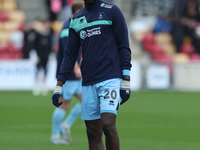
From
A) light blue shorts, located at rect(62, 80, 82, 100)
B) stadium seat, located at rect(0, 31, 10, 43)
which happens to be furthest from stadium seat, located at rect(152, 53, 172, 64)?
light blue shorts, located at rect(62, 80, 82, 100)

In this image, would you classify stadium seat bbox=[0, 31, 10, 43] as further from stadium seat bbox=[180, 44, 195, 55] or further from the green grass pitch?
stadium seat bbox=[180, 44, 195, 55]

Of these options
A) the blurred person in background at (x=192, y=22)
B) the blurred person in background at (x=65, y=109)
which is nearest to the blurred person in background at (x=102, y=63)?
the blurred person in background at (x=65, y=109)

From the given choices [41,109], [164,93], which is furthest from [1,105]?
[164,93]

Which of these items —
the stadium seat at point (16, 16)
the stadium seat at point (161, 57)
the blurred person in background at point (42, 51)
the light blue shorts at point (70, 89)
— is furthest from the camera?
the stadium seat at point (16, 16)

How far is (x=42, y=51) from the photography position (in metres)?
20.2

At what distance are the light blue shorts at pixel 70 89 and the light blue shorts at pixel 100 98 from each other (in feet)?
9.83

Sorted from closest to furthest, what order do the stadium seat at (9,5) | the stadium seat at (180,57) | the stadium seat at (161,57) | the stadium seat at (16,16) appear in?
the stadium seat at (180,57), the stadium seat at (161,57), the stadium seat at (16,16), the stadium seat at (9,5)

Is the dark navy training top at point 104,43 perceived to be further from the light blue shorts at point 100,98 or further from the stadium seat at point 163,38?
the stadium seat at point 163,38

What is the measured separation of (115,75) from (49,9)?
21.4 metres

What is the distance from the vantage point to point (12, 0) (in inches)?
1092

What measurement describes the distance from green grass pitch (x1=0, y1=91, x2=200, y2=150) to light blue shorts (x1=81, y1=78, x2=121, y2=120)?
8.24 ft

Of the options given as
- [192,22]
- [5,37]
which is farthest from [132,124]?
[5,37]

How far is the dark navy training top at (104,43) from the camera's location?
6.16m

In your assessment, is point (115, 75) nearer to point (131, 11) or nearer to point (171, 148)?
point (171, 148)
